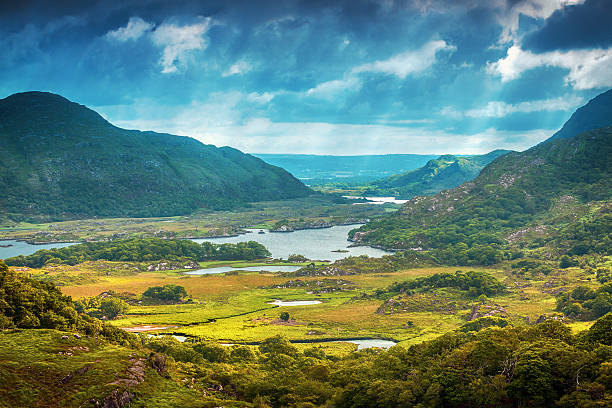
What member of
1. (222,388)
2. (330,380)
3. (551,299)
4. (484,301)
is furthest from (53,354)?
(551,299)

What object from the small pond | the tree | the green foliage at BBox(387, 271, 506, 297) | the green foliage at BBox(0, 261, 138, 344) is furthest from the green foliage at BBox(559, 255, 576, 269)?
the green foliage at BBox(0, 261, 138, 344)

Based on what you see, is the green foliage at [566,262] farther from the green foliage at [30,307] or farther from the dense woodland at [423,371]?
the green foliage at [30,307]

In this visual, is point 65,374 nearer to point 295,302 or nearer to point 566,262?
point 295,302

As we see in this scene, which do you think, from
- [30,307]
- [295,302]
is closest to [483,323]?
[295,302]

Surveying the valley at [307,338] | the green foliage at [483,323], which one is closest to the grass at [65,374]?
the valley at [307,338]

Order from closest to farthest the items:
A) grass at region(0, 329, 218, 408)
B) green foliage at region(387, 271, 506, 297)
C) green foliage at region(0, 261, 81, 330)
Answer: grass at region(0, 329, 218, 408), green foliage at region(0, 261, 81, 330), green foliage at region(387, 271, 506, 297)

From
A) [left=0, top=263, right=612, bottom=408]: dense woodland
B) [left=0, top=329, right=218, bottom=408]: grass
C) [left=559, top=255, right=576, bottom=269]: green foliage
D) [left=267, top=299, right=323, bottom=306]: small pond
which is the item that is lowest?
[left=267, top=299, right=323, bottom=306]: small pond

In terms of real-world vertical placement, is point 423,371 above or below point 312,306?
above

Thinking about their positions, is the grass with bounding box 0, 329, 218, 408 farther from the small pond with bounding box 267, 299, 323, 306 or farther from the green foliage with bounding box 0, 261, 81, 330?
the small pond with bounding box 267, 299, 323, 306
